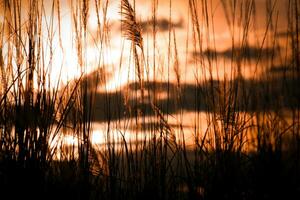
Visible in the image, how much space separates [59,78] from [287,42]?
1.46 meters

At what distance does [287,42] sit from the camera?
289 centimetres

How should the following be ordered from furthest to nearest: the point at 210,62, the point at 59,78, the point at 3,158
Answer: the point at 210,62 → the point at 59,78 → the point at 3,158

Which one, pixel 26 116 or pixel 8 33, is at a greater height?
pixel 8 33

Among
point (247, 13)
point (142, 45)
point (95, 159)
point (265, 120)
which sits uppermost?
point (247, 13)

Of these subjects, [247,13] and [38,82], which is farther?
[247,13]

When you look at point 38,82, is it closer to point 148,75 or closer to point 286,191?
point 148,75

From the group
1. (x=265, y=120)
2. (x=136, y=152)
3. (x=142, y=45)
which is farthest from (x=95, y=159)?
(x=265, y=120)

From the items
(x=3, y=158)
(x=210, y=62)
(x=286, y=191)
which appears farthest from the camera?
(x=210, y=62)

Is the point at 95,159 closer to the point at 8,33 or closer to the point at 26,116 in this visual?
the point at 26,116

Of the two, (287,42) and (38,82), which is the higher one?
(287,42)

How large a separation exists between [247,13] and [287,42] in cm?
36

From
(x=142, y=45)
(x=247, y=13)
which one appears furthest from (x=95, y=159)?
(x=247, y=13)

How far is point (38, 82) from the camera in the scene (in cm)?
233

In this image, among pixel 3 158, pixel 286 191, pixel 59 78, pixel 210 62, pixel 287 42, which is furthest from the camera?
pixel 287 42
